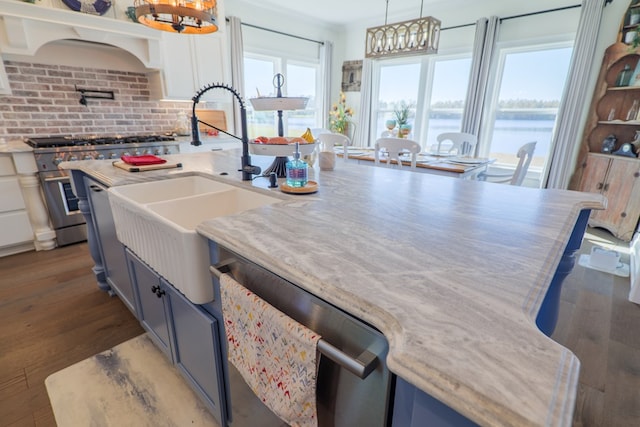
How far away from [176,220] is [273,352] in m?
0.91

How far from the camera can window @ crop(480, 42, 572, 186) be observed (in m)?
3.75

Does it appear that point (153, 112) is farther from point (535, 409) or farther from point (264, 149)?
point (535, 409)

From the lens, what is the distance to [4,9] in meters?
2.39

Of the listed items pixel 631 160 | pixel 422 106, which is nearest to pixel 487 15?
pixel 422 106

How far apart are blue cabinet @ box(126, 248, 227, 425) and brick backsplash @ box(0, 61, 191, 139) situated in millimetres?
2517

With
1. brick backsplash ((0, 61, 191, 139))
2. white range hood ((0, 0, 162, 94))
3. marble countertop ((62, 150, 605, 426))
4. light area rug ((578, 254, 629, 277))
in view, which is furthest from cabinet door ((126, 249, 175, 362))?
light area rug ((578, 254, 629, 277))

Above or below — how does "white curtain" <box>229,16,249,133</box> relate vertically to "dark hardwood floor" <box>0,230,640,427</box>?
above

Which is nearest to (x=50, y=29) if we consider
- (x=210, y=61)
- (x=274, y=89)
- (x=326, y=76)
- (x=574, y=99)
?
(x=210, y=61)

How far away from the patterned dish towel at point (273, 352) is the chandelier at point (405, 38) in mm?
2891

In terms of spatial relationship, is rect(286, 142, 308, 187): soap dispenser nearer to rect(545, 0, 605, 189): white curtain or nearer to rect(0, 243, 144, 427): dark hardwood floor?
rect(0, 243, 144, 427): dark hardwood floor

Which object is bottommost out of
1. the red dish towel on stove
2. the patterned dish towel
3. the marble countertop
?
the patterned dish towel

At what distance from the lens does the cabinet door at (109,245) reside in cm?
167

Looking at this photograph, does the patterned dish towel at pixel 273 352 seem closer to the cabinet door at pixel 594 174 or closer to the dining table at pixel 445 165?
the dining table at pixel 445 165

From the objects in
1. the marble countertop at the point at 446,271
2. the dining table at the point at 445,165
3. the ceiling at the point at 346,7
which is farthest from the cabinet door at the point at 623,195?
the ceiling at the point at 346,7
